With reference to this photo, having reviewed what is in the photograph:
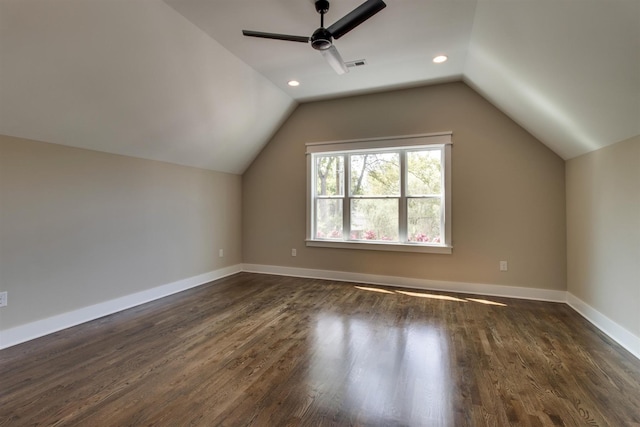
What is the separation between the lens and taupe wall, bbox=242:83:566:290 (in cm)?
384

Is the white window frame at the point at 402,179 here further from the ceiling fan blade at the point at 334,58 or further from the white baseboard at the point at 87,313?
the white baseboard at the point at 87,313

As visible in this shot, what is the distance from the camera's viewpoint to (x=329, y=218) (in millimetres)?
5062

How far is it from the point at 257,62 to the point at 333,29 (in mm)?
1641

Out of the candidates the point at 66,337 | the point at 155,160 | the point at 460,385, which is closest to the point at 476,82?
the point at 460,385

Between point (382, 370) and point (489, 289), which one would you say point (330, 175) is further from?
point (382, 370)

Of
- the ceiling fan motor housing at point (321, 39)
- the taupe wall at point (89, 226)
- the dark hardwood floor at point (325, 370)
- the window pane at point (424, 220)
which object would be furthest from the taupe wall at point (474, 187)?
the ceiling fan motor housing at point (321, 39)

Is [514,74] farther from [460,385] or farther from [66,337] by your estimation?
[66,337]

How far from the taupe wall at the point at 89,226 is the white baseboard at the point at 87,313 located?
0.06 metres

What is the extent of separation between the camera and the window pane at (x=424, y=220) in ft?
14.4

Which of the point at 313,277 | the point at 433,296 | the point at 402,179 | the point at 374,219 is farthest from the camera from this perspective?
the point at 313,277

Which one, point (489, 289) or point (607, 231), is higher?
point (607, 231)

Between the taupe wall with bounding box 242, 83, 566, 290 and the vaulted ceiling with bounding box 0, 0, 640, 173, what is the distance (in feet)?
0.84

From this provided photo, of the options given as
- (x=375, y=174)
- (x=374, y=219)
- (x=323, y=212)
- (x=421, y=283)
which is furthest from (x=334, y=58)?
(x=421, y=283)

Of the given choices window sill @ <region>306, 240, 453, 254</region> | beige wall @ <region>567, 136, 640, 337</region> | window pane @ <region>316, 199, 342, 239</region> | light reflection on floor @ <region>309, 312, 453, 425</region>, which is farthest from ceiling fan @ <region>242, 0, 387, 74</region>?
window sill @ <region>306, 240, 453, 254</region>
